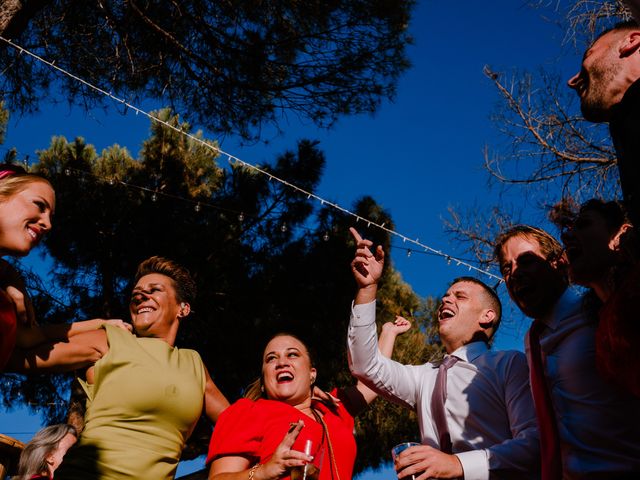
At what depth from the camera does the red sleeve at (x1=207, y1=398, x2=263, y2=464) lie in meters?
1.91

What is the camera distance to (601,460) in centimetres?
145

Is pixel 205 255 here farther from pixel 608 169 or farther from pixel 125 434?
pixel 125 434

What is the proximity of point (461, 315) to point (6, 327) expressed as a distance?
5.16ft

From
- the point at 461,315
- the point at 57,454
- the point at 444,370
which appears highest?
the point at 57,454

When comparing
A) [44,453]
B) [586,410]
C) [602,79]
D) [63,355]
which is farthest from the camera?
[44,453]

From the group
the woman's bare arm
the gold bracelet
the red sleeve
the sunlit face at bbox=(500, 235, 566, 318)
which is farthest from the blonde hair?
the sunlit face at bbox=(500, 235, 566, 318)

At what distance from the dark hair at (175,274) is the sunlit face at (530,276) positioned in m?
1.31

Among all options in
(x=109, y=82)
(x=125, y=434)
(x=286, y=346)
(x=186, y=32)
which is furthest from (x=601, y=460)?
(x=109, y=82)

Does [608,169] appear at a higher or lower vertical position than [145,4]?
lower

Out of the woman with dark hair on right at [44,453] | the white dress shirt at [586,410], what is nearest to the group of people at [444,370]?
the white dress shirt at [586,410]

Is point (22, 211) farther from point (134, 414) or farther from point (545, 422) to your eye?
point (545, 422)

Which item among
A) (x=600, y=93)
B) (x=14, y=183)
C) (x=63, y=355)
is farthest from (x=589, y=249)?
(x=14, y=183)

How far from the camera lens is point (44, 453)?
4.04 m

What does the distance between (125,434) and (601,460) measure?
144cm
